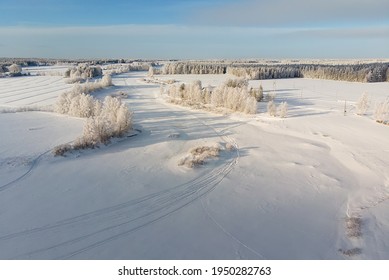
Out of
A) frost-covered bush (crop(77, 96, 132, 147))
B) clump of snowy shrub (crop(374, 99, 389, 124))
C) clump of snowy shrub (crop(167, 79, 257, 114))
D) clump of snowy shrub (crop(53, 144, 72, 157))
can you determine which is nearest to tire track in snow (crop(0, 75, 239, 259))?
clump of snowy shrub (crop(53, 144, 72, 157))

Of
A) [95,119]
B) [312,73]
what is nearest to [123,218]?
[95,119]

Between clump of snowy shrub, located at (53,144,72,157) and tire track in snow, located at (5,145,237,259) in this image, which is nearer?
tire track in snow, located at (5,145,237,259)

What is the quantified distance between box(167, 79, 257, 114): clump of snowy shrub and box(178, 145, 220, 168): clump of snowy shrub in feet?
32.1

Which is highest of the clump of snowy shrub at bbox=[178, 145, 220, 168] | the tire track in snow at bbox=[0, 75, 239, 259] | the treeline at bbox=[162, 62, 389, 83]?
the treeline at bbox=[162, 62, 389, 83]

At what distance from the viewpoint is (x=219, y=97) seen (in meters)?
27.2

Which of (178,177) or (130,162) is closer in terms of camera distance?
(178,177)

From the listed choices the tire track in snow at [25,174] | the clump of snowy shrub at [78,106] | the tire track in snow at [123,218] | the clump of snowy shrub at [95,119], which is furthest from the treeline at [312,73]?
the tire track in snow at [123,218]

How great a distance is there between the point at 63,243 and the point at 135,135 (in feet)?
34.7

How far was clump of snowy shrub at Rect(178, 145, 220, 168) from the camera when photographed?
12.9 meters

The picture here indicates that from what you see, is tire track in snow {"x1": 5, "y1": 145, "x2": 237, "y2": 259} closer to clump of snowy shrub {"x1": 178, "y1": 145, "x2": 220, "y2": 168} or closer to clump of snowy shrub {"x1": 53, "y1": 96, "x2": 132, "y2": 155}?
clump of snowy shrub {"x1": 178, "y1": 145, "x2": 220, "y2": 168}

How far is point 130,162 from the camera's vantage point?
13484 mm

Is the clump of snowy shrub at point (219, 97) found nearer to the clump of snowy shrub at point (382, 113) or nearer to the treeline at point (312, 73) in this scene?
the clump of snowy shrub at point (382, 113)
